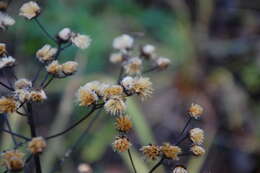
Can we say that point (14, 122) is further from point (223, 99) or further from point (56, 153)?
point (223, 99)

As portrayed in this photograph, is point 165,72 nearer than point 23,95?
No

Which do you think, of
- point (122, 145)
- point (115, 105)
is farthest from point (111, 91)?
point (122, 145)

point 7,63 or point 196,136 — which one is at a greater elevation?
point 7,63

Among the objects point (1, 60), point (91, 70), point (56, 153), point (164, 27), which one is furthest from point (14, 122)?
point (164, 27)

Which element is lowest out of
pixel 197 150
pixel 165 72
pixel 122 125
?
pixel 165 72

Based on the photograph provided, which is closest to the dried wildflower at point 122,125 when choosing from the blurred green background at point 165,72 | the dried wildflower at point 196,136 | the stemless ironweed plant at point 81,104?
the stemless ironweed plant at point 81,104

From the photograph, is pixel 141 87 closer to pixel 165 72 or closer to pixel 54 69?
pixel 54 69

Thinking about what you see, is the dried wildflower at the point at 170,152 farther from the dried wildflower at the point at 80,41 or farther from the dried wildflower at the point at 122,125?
the dried wildflower at the point at 80,41
